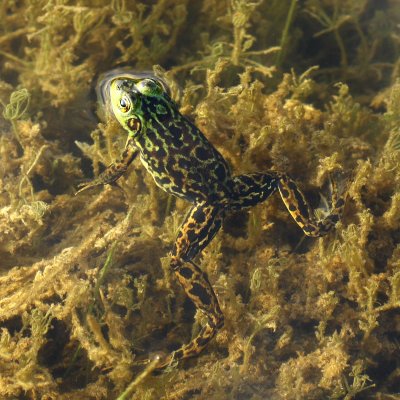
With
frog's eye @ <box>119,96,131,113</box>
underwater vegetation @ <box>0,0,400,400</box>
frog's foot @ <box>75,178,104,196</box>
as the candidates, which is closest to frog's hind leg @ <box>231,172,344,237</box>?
underwater vegetation @ <box>0,0,400,400</box>

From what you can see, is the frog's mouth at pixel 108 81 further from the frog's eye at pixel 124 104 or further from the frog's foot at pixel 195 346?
the frog's foot at pixel 195 346

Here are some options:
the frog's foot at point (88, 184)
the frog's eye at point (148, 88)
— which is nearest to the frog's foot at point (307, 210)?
the frog's eye at point (148, 88)

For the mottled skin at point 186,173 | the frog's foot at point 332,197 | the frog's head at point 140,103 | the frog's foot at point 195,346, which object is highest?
the frog's head at point 140,103

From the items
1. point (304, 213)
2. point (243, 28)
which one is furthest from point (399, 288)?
point (243, 28)

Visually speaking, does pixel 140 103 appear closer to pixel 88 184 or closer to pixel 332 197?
pixel 88 184

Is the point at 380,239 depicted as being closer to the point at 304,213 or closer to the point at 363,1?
the point at 304,213

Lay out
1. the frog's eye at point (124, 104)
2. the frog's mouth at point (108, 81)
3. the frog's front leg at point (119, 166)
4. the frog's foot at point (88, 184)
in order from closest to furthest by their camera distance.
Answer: the frog's eye at point (124, 104)
the frog's front leg at point (119, 166)
the frog's foot at point (88, 184)
the frog's mouth at point (108, 81)

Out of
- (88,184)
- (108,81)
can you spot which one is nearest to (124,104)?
(88,184)
